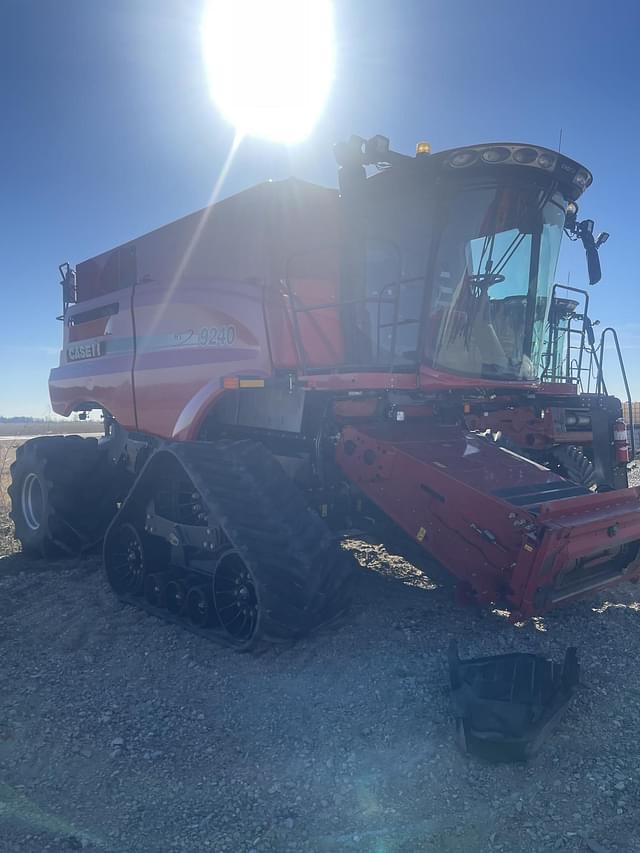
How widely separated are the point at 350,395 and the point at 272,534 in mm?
1284

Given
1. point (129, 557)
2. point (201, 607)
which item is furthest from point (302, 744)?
point (129, 557)

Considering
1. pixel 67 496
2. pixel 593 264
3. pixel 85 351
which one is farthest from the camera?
pixel 85 351

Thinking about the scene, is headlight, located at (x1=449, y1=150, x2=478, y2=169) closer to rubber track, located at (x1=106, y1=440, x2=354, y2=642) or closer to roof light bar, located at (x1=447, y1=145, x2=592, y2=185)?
roof light bar, located at (x1=447, y1=145, x2=592, y2=185)

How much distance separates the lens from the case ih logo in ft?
23.7

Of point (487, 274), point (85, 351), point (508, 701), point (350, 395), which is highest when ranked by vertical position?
point (487, 274)

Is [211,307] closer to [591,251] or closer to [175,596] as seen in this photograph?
[175,596]

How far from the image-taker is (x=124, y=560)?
5.96 meters

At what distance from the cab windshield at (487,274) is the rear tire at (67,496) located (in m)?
4.11

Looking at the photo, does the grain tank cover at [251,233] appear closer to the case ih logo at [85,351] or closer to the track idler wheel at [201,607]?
the case ih logo at [85,351]

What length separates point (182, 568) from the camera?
210 inches

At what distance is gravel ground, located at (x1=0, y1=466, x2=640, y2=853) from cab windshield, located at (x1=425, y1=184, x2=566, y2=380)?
2.02m

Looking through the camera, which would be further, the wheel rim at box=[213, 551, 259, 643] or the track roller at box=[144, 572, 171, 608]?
the track roller at box=[144, 572, 171, 608]

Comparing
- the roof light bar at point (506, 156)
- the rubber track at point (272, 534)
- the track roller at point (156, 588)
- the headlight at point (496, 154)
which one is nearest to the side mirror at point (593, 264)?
the roof light bar at point (506, 156)

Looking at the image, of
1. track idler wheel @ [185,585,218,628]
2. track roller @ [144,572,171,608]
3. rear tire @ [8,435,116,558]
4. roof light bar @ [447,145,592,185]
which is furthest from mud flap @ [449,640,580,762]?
rear tire @ [8,435,116,558]
